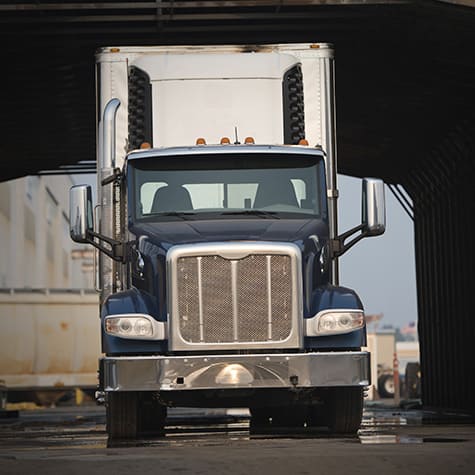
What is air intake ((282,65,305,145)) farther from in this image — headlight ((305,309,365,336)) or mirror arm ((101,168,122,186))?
headlight ((305,309,365,336))

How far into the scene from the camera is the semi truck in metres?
12.9

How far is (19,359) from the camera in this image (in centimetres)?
4053

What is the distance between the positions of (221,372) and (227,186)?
232 cm

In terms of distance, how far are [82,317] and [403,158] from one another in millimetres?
14305

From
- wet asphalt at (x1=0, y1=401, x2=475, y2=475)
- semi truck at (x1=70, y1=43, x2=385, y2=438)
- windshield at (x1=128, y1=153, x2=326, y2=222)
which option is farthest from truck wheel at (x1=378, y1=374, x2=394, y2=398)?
windshield at (x1=128, y1=153, x2=326, y2=222)

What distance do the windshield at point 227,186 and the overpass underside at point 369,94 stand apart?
17.5 feet

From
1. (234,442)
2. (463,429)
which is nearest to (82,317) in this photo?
(463,429)

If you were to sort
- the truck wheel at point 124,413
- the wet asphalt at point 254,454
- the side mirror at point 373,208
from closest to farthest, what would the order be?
the wet asphalt at point 254,454
the truck wheel at point 124,413
the side mirror at point 373,208

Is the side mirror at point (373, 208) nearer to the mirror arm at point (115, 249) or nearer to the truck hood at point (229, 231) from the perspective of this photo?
the truck hood at point (229, 231)

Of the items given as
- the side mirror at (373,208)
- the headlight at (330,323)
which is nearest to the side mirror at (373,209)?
the side mirror at (373,208)

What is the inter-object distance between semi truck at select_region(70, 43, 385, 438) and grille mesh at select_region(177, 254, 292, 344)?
0.01 m

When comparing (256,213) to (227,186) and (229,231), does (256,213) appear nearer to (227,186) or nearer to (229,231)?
(227,186)

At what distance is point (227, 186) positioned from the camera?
14.1 meters

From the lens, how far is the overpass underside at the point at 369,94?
2039 cm
